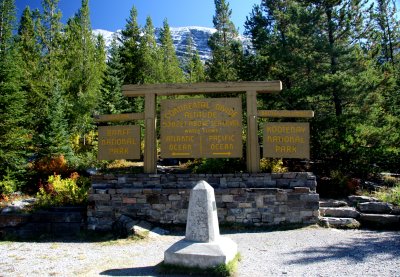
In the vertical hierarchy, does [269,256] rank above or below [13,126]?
below

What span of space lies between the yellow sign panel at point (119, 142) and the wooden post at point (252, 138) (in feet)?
10.9

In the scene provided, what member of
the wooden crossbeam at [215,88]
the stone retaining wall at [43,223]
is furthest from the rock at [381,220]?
the stone retaining wall at [43,223]

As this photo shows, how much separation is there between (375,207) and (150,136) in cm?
666

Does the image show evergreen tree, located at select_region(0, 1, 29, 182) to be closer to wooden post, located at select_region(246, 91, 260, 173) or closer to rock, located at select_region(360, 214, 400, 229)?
wooden post, located at select_region(246, 91, 260, 173)

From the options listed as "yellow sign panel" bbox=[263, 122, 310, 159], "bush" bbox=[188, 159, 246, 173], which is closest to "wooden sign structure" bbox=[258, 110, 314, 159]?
"yellow sign panel" bbox=[263, 122, 310, 159]

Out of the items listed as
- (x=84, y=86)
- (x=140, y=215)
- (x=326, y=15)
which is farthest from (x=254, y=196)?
(x=84, y=86)

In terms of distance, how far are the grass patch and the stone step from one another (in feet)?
13.5

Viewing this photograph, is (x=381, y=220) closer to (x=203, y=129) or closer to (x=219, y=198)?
(x=219, y=198)

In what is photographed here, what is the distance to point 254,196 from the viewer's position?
29.5ft

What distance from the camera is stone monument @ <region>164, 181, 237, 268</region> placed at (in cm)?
535

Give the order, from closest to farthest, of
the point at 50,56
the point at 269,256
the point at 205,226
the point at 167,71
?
the point at 205,226 → the point at 269,256 → the point at 50,56 → the point at 167,71

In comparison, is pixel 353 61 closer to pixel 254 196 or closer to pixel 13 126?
pixel 254 196

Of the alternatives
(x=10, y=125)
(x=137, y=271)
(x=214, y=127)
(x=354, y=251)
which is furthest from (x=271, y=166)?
(x=10, y=125)

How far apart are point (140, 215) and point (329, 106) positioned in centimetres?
982
